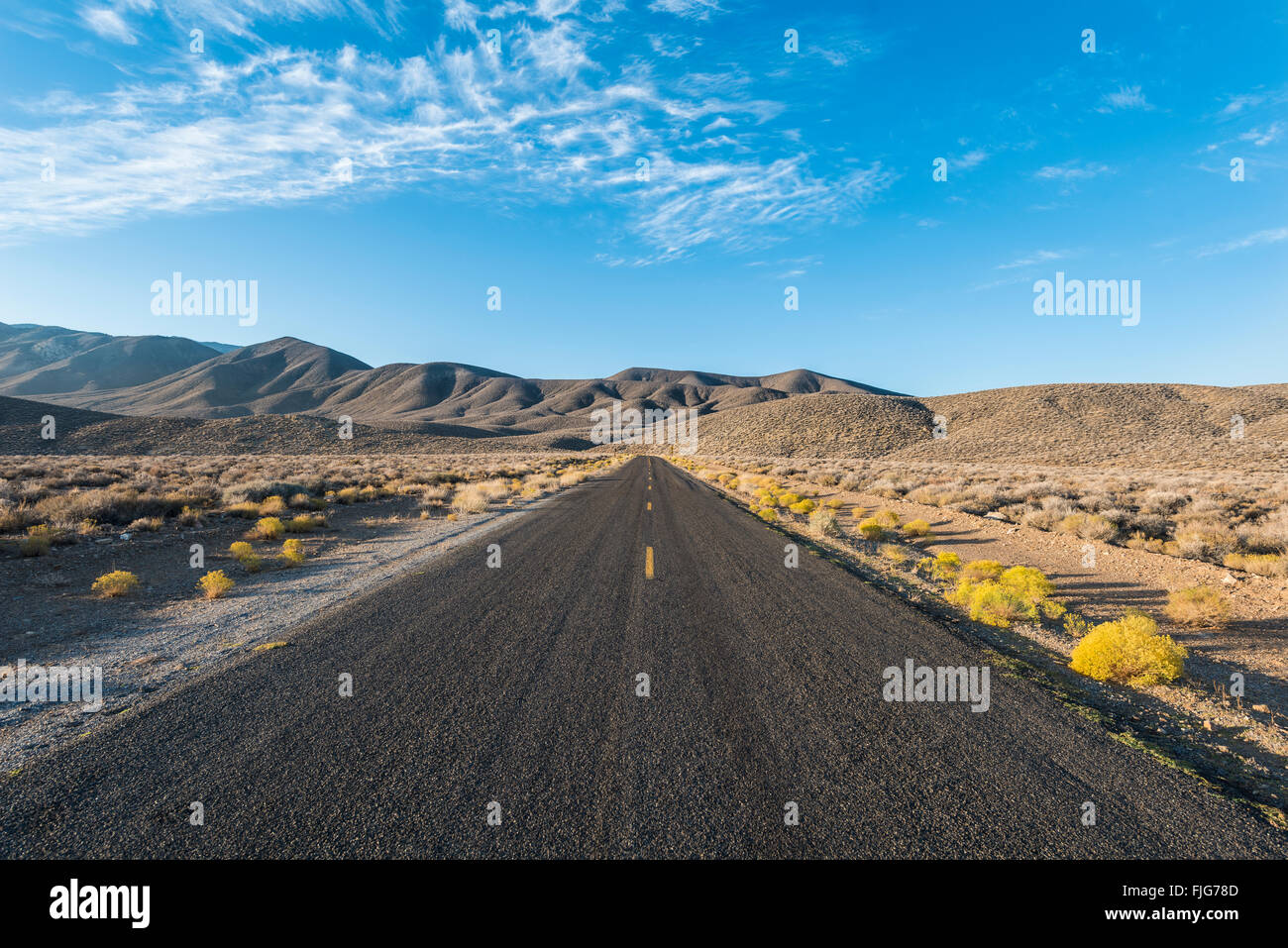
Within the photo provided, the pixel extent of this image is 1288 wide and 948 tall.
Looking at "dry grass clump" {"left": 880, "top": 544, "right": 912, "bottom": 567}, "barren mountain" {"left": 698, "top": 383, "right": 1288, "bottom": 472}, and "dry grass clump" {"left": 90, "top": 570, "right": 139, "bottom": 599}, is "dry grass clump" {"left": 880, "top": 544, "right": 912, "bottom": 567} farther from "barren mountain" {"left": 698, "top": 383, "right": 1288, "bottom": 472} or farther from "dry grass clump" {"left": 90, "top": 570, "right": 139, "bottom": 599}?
"barren mountain" {"left": 698, "top": 383, "right": 1288, "bottom": 472}

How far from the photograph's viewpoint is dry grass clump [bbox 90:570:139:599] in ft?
26.4

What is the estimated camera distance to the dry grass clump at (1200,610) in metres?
6.93

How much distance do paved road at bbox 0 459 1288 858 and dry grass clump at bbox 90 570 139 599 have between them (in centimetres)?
A: 435

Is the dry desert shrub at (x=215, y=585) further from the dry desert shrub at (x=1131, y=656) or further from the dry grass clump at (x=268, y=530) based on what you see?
the dry desert shrub at (x=1131, y=656)

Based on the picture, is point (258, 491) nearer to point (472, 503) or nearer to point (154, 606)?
point (472, 503)

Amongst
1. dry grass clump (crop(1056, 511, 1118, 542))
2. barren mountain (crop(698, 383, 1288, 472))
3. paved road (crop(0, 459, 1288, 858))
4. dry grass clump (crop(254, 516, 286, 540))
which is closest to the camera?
paved road (crop(0, 459, 1288, 858))

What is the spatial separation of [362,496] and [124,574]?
41.7ft

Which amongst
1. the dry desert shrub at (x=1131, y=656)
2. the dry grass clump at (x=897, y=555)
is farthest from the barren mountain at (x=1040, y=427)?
the dry desert shrub at (x=1131, y=656)

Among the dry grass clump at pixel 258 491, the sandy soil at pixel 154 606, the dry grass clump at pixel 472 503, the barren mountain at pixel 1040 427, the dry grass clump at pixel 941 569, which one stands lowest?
the dry grass clump at pixel 941 569

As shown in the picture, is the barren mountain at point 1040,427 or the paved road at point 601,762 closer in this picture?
the paved road at point 601,762

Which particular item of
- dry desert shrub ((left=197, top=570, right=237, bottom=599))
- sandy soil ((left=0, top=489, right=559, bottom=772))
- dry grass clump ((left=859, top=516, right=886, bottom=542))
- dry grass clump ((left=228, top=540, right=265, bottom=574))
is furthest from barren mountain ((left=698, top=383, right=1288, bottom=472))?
dry desert shrub ((left=197, top=570, right=237, bottom=599))

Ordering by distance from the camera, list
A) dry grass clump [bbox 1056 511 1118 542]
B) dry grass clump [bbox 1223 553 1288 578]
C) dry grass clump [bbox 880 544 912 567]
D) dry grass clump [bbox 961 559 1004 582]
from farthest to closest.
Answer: dry grass clump [bbox 1056 511 1118 542] < dry grass clump [bbox 880 544 912 567] < dry grass clump [bbox 961 559 1004 582] < dry grass clump [bbox 1223 553 1288 578]

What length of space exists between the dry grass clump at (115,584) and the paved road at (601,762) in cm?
435
